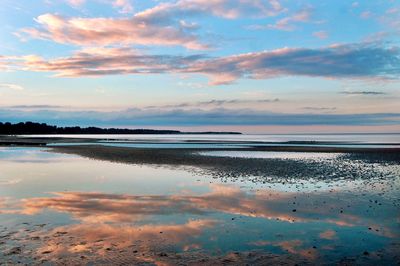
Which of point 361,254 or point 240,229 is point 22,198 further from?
point 361,254

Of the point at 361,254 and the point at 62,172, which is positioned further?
the point at 62,172

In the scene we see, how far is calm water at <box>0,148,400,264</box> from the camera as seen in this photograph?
994 cm

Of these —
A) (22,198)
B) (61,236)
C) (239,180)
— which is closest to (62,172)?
(22,198)

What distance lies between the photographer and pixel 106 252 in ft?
32.2

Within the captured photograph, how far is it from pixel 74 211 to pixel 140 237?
4.93 metres

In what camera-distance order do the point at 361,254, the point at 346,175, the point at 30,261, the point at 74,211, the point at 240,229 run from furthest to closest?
the point at 346,175
the point at 74,211
the point at 240,229
the point at 361,254
the point at 30,261

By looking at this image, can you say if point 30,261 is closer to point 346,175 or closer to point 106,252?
point 106,252

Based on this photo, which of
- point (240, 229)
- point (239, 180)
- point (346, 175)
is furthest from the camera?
point (346, 175)

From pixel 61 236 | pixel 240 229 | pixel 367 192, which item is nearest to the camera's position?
pixel 61 236

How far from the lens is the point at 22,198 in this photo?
18.0 m

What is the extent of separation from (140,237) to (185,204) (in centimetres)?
551

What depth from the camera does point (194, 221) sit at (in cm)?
1348

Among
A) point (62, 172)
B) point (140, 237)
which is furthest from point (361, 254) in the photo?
point (62, 172)

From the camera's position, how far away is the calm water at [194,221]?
9938 mm
